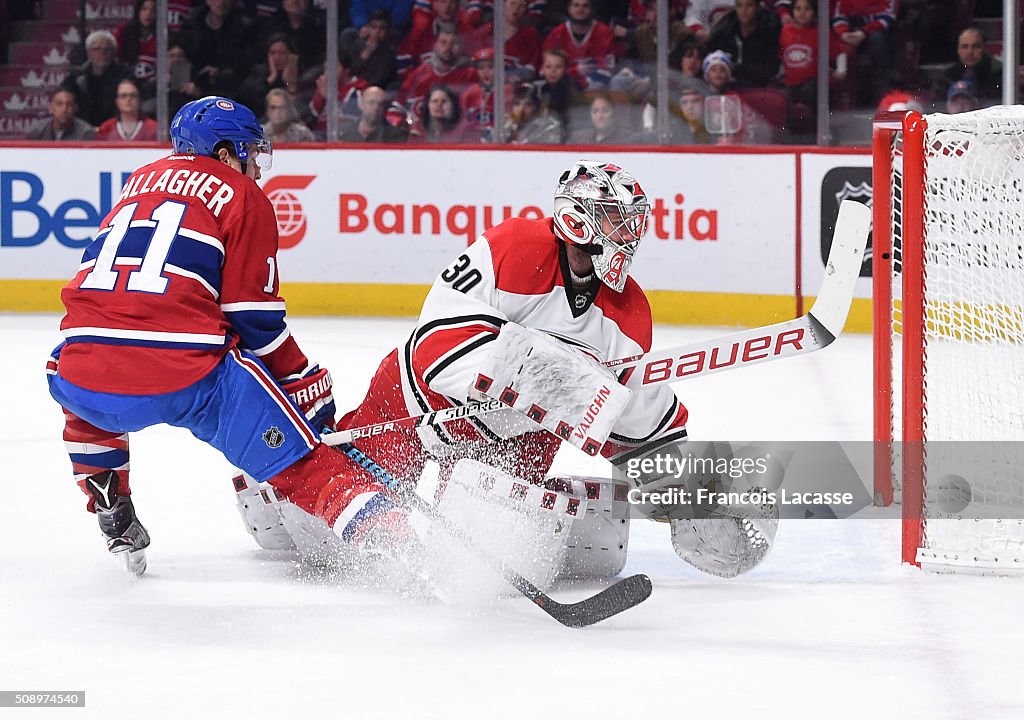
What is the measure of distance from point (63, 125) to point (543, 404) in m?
5.03

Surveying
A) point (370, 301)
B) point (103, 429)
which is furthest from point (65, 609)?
point (370, 301)

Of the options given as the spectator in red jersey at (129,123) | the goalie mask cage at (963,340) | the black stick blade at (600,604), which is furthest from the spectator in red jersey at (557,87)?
the black stick blade at (600,604)

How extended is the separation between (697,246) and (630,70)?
0.89 meters

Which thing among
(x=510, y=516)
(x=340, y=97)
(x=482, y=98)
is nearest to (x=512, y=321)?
(x=510, y=516)

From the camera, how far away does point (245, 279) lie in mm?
2688

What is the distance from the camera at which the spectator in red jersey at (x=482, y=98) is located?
22.8 ft

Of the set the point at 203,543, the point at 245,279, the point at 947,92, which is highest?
the point at 947,92

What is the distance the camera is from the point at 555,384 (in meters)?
2.64

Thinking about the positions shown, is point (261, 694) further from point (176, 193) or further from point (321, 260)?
point (321, 260)

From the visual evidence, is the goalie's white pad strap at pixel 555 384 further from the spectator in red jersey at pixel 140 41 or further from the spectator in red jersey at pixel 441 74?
the spectator in red jersey at pixel 140 41

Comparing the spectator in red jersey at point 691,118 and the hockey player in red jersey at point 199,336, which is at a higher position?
the spectator in red jersey at point 691,118

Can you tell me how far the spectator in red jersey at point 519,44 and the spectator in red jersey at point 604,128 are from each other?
0.35m

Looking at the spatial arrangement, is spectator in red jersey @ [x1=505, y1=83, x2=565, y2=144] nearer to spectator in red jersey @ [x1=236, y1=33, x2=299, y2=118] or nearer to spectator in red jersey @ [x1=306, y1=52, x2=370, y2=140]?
spectator in red jersey @ [x1=306, y1=52, x2=370, y2=140]

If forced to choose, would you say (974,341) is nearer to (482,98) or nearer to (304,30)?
(482,98)
